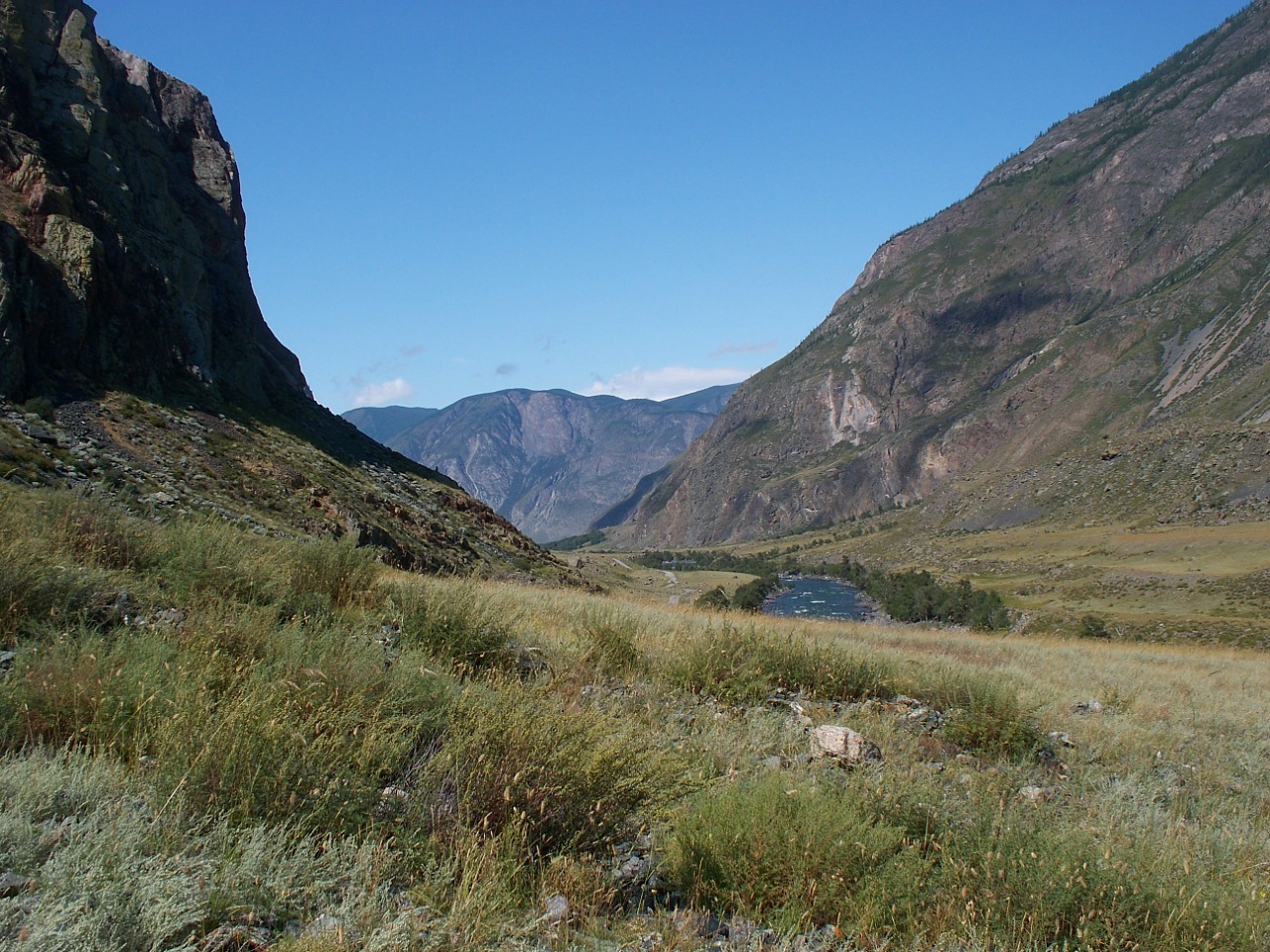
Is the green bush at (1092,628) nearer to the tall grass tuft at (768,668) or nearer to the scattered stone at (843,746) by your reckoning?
the tall grass tuft at (768,668)

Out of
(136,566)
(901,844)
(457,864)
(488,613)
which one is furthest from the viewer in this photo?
(488,613)

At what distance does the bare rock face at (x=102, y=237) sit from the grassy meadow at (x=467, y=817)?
19231mm

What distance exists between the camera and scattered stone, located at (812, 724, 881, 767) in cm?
527

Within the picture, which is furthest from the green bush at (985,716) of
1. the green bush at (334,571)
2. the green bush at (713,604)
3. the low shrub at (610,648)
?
the green bush at (713,604)

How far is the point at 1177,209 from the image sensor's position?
620 ft

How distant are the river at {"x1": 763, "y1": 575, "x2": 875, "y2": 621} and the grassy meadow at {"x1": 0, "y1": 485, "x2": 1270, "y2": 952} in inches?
2070

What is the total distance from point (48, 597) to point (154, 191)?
32.9m

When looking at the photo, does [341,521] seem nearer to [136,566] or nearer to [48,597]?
[136,566]

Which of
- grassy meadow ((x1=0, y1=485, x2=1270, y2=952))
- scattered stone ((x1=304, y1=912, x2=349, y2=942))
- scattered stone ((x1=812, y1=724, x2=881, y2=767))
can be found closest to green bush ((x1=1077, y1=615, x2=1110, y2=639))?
grassy meadow ((x1=0, y1=485, x2=1270, y2=952))

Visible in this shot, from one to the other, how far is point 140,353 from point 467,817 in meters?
26.0

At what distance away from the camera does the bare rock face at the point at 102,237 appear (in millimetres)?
20984

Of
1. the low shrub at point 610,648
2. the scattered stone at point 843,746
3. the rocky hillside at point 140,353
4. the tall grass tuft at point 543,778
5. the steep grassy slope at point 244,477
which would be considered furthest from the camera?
the rocky hillside at point 140,353

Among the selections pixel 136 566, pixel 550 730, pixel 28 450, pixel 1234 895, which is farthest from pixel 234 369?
pixel 1234 895

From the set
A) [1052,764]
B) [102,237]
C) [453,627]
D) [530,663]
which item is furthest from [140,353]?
[1052,764]
